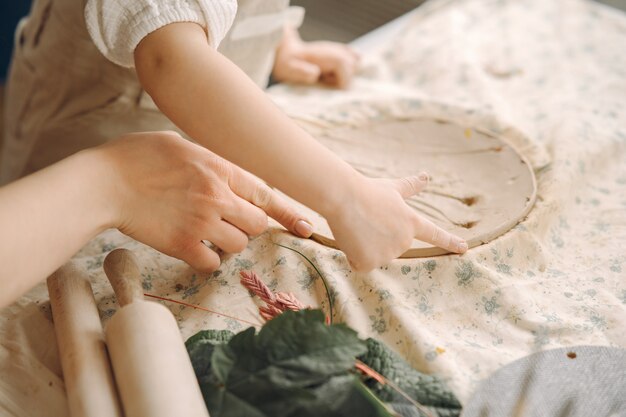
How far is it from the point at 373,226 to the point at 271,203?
153 mm

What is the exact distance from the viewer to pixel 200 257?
751mm

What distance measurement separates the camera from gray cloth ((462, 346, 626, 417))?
24.8 inches

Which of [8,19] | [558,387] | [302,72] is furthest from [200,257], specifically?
[8,19]

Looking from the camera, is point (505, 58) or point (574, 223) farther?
point (505, 58)

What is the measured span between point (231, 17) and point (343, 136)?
0.37 m

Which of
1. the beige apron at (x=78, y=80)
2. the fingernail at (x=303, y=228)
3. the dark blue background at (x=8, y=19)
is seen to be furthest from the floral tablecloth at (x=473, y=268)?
the dark blue background at (x=8, y=19)

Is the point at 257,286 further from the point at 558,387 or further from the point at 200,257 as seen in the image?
the point at 558,387

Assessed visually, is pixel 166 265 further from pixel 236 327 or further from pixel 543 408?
pixel 543 408

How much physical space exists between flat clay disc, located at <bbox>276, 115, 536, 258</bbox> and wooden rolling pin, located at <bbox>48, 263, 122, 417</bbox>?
0.28 m

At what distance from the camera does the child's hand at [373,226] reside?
70 cm

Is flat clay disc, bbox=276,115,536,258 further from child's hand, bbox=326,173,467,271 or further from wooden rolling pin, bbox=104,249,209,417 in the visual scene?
wooden rolling pin, bbox=104,249,209,417

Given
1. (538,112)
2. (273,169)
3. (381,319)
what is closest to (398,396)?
(381,319)

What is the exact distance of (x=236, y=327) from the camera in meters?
0.71

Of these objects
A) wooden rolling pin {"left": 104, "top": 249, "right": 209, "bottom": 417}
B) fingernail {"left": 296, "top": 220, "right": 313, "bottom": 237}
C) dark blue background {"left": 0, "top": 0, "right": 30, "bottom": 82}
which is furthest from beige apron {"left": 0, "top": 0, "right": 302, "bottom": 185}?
dark blue background {"left": 0, "top": 0, "right": 30, "bottom": 82}
